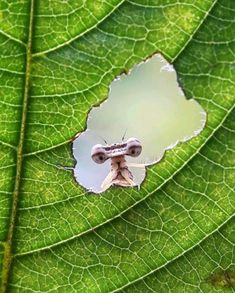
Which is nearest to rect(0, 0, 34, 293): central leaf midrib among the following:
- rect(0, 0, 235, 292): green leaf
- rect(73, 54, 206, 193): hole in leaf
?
rect(0, 0, 235, 292): green leaf

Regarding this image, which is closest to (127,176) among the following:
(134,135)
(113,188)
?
(113,188)

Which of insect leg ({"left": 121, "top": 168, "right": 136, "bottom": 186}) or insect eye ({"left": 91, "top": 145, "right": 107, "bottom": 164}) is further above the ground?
insect eye ({"left": 91, "top": 145, "right": 107, "bottom": 164})

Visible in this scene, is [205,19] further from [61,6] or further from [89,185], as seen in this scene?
[89,185]

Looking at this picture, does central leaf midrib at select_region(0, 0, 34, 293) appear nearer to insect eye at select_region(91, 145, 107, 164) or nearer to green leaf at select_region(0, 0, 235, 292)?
green leaf at select_region(0, 0, 235, 292)

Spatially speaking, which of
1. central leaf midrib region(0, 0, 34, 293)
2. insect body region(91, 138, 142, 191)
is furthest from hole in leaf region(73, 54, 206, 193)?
central leaf midrib region(0, 0, 34, 293)

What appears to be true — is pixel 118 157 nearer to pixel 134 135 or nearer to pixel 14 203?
pixel 134 135

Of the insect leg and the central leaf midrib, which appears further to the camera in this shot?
the insect leg
